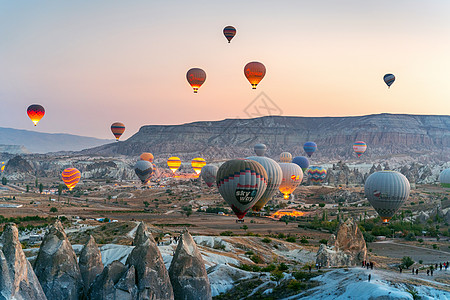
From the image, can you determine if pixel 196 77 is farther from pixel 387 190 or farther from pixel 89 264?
pixel 89 264

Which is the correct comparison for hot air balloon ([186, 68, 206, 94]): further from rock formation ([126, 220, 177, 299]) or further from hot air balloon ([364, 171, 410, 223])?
rock formation ([126, 220, 177, 299])

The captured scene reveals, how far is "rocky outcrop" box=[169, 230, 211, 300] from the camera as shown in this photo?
18.9 metres

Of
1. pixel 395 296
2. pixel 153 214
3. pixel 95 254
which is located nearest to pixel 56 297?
pixel 95 254

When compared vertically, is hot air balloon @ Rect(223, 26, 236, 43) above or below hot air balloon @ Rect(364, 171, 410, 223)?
above

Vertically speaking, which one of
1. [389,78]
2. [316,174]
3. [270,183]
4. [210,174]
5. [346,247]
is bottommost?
[346,247]

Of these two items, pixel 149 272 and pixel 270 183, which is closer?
pixel 149 272

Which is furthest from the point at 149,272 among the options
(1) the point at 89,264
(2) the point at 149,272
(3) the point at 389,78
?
(3) the point at 389,78

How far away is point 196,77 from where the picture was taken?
86000 millimetres

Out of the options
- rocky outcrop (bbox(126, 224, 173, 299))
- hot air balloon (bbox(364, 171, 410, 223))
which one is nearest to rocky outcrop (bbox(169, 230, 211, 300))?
rocky outcrop (bbox(126, 224, 173, 299))

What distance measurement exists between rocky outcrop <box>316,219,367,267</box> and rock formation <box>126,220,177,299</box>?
51.4 feet

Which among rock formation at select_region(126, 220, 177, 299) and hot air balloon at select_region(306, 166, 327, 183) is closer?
rock formation at select_region(126, 220, 177, 299)

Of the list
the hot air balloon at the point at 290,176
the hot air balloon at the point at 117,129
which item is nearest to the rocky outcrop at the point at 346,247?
the hot air balloon at the point at 290,176

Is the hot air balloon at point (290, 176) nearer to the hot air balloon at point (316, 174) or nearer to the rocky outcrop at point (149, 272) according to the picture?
the hot air balloon at point (316, 174)

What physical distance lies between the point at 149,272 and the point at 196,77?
70.2 meters
